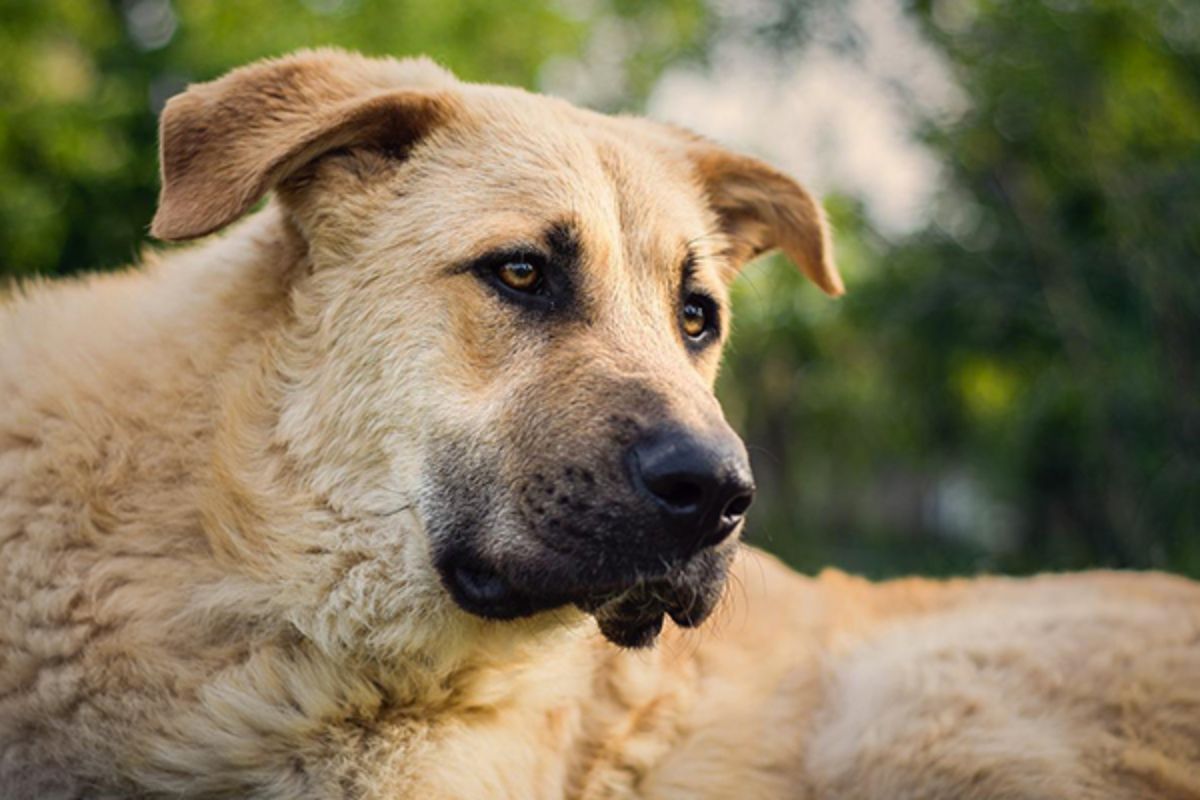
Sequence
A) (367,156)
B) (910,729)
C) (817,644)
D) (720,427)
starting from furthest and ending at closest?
(817,644)
(910,729)
(367,156)
(720,427)

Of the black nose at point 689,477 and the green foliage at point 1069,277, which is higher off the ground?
the black nose at point 689,477

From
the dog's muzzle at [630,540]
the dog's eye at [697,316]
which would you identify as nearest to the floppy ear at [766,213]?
the dog's eye at [697,316]

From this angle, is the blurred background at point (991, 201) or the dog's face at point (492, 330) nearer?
the dog's face at point (492, 330)

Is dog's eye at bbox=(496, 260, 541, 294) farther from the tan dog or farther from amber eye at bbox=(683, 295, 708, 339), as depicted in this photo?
amber eye at bbox=(683, 295, 708, 339)

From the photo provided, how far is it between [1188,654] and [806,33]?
8663 mm

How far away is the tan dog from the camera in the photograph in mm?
2891

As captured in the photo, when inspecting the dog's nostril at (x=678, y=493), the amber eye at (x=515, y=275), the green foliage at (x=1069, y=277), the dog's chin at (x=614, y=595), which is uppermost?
the amber eye at (x=515, y=275)

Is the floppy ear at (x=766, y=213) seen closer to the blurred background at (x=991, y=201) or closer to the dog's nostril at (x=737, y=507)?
the dog's nostril at (x=737, y=507)

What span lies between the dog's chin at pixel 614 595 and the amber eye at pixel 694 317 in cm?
85

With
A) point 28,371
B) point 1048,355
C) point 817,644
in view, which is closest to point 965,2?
point 1048,355

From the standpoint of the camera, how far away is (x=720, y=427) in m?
2.83

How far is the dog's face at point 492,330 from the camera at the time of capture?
109 inches

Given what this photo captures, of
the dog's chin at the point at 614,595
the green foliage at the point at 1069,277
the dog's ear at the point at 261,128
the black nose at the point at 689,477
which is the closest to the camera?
the black nose at the point at 689,477

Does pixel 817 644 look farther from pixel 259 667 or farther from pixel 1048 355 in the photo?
pixel 1048 355
